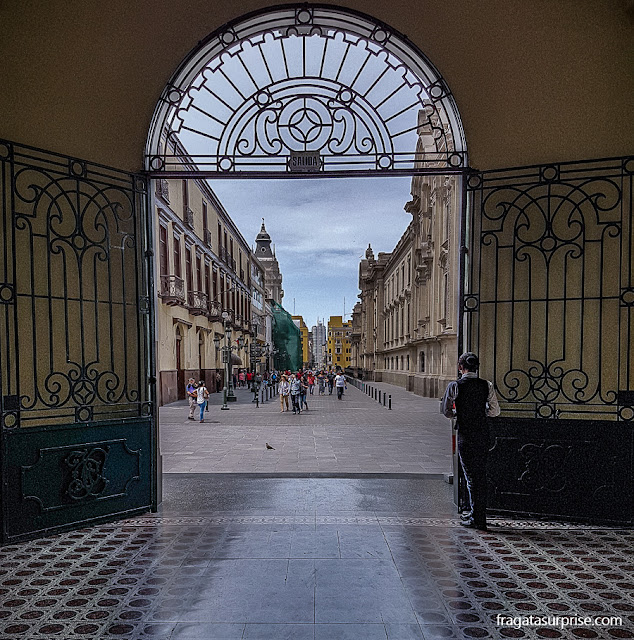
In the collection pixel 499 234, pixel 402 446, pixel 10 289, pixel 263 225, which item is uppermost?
pixel 263 225

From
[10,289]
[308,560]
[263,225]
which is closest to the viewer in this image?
[308,560]

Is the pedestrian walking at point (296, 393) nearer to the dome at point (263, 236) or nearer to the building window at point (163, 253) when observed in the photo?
Answer: the building window at point (163, 253)

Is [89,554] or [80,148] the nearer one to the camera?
[89,554]

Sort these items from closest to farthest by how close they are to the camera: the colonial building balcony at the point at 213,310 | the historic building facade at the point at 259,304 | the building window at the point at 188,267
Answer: the building window at the point at 188,267 < the colonial building balcony at the point at 213,310 < the historic building facade at the point at 259,304

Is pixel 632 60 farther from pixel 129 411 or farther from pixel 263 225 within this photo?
pixel 263 225

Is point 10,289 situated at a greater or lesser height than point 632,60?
lesser

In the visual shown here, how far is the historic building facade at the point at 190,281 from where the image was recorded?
21.6m

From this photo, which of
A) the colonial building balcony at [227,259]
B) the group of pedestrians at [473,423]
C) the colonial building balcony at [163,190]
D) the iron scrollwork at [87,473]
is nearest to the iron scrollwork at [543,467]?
the group of pedestrians at [473,423]

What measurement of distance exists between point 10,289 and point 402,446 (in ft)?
25.6

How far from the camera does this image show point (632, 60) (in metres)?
5.53

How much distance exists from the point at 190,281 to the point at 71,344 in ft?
68.3

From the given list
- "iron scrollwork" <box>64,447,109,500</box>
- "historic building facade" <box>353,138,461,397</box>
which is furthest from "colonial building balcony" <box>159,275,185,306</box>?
"iron scrollwork" <box>64,447,109,500</box>

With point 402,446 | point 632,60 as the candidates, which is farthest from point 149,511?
point 632,60

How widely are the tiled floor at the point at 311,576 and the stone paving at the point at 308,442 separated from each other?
248 centimetres
